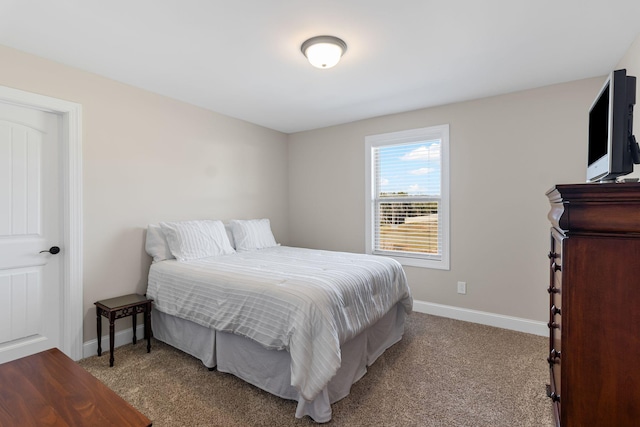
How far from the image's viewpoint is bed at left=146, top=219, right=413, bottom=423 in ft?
5.91

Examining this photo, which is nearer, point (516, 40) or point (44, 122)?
point (516, 40)

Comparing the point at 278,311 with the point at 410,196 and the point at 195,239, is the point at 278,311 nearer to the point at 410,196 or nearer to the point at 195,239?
the point at 195,239

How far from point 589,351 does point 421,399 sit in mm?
1203

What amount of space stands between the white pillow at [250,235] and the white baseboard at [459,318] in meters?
1.27

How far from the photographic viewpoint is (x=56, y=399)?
1198mm

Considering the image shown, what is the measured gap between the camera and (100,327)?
258 centimetres

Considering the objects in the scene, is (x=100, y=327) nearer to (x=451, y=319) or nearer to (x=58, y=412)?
(x=58, y=412)

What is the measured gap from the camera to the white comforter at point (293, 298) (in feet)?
5.84

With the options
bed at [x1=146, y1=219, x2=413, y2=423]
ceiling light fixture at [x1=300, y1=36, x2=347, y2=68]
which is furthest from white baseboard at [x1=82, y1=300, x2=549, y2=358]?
ceiling light fixture at [x1=300, y1=36, x2=347, y2=68]

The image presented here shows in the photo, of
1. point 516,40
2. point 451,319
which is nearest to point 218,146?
point 516,40

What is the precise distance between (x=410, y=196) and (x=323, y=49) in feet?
7.22

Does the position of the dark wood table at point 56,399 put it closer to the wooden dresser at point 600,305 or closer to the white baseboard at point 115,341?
the white baseboard at point 115,341

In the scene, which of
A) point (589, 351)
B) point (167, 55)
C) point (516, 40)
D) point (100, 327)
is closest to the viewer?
point (589, 351)

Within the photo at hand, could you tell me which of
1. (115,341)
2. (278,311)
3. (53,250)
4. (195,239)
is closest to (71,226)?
(53,250)
